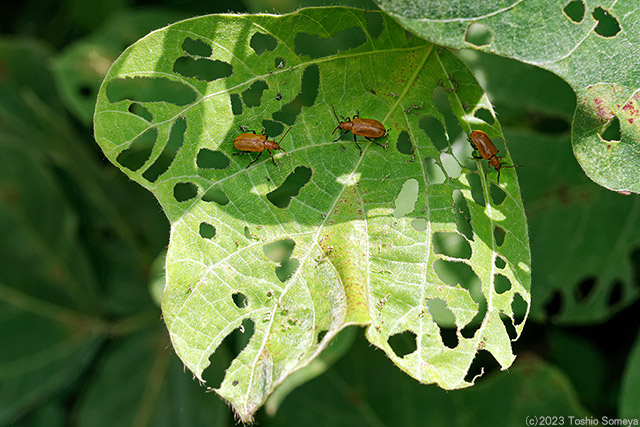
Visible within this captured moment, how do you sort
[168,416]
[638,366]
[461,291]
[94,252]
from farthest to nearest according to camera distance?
[94,252], [168,416], [638,366], [461,291]

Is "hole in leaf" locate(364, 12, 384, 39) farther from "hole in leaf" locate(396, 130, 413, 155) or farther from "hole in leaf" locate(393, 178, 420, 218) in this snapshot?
"hole in leaf" locate(393, 178, 420, 218)

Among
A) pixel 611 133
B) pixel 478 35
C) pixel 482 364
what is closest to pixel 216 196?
pixel 611 133

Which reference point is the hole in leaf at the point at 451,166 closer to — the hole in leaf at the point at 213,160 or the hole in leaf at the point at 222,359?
the hole in leaf at the point at 213,160

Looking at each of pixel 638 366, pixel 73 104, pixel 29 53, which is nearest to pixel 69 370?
pixel 73 104

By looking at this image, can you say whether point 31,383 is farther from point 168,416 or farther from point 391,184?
point 391,184

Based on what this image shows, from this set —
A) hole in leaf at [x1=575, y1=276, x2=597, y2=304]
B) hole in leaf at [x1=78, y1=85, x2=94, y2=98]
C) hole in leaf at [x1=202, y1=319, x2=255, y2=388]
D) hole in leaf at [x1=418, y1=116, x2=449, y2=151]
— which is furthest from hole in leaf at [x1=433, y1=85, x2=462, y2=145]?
hole in leaf at [x1=78, y1=85, x2=94, y2=98]

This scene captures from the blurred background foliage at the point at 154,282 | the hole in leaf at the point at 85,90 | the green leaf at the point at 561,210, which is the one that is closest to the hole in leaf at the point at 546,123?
the blurred background foliage at the point at 154,282

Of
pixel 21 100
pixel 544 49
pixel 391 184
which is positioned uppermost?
pixel 544 49
